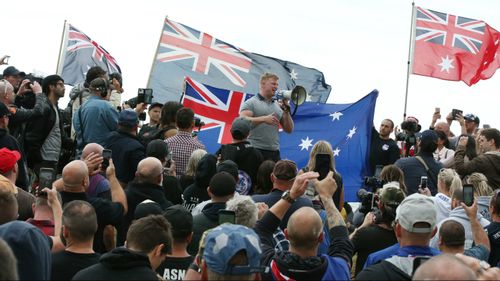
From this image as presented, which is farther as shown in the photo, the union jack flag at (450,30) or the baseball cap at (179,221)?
the union jack flag at (450,30)

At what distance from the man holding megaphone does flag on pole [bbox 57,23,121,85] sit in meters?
6.37

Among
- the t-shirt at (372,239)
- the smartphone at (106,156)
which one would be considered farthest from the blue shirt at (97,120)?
the t-shirt at (372,239)

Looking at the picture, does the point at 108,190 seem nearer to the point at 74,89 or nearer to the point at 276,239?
the point at 276,239

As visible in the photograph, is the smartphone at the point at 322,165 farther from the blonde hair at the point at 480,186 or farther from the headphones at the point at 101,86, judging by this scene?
the headphones at the point at 101,86

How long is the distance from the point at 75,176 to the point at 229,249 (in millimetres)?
3188

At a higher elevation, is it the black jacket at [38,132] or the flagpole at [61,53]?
the flagpole at [61,53]

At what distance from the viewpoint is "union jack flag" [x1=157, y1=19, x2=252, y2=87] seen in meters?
17.5

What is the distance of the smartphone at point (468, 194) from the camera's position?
742cm

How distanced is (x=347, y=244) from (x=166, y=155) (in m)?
4.01

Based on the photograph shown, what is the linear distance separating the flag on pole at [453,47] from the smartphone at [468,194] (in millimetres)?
12309

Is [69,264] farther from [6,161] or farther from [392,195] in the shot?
[392,195]

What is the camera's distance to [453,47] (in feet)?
65.6

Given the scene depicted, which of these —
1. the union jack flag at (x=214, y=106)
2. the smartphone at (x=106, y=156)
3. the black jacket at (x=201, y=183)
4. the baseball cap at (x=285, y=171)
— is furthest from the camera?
the union jack flag at (x=214, y=106)

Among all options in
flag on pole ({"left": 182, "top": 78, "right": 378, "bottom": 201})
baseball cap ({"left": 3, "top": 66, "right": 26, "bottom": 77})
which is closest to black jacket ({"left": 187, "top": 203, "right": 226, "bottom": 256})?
flag on pole ({"left": 182, "top": 78, "right": 378, "bottom": 201})
